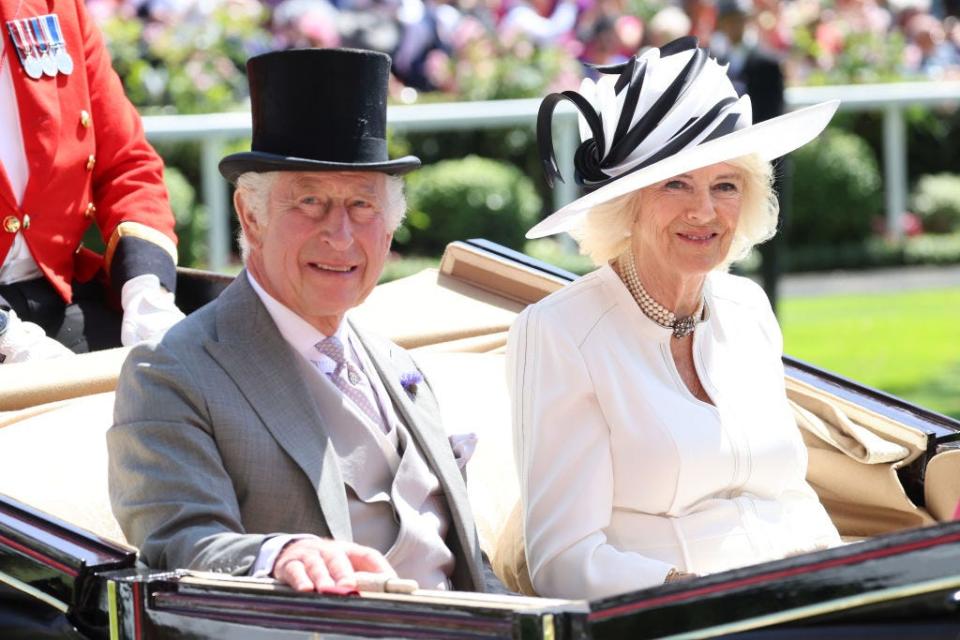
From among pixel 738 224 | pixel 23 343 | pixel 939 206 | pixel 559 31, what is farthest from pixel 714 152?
pixel 939 206

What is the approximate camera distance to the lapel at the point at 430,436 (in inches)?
111

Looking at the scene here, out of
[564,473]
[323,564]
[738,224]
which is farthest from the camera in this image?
[738,224]

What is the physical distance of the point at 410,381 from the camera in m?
2.94

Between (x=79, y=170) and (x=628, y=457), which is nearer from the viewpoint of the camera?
(x=628, y=457)

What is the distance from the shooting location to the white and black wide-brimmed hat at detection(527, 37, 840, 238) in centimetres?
294

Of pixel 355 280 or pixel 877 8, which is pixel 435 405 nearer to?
pixel 355 280

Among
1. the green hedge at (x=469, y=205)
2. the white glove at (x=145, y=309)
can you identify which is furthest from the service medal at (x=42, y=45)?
the green hedge at (x=469, y=205)

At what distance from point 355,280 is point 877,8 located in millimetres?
10512

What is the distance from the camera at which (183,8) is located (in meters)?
9.77

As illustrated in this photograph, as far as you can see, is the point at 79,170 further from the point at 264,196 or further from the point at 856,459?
the point at 856,459

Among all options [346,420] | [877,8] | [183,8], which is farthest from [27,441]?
[877,8]

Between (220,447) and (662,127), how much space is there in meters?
0.95

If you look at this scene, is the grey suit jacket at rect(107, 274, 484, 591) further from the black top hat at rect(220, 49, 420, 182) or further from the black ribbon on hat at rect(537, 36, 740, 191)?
the black ribbon on hat at rect(537, 36, 740, 191)

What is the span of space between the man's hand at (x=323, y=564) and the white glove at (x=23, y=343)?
1.18m
